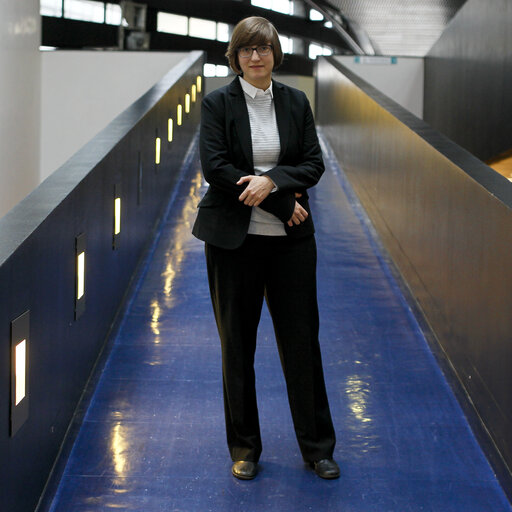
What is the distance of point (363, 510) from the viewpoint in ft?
10.3

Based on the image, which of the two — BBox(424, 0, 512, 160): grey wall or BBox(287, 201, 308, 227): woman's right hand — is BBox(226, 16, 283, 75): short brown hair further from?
BBox(424, 0, 512, 160): grey wall

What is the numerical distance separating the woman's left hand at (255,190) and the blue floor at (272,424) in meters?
1.05

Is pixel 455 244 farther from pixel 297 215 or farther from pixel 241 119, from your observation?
pixel 241 119

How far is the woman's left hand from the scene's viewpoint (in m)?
3.00

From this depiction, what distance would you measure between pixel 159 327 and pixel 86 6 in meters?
30.5

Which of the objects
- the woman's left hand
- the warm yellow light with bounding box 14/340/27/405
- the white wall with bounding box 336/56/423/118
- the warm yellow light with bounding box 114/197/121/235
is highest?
the white wall with bounding box 336/56/423/118

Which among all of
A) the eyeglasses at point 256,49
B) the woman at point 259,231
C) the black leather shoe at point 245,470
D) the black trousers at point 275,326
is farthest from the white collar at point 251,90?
the black leather shoe at point 245,470

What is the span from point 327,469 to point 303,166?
3.67ft

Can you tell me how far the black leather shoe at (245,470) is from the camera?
331 centimetres

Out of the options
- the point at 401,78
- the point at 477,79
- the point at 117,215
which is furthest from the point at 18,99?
the point at 117,215

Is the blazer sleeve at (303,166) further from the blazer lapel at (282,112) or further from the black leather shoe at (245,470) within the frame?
the black leather shoe at (245,470)

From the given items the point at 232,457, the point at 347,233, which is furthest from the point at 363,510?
the point at 347,233

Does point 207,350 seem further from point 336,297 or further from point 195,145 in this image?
point 195,145

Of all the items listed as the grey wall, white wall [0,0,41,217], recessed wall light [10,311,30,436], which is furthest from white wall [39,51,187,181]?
recessed wall light [10,311,30,436]
